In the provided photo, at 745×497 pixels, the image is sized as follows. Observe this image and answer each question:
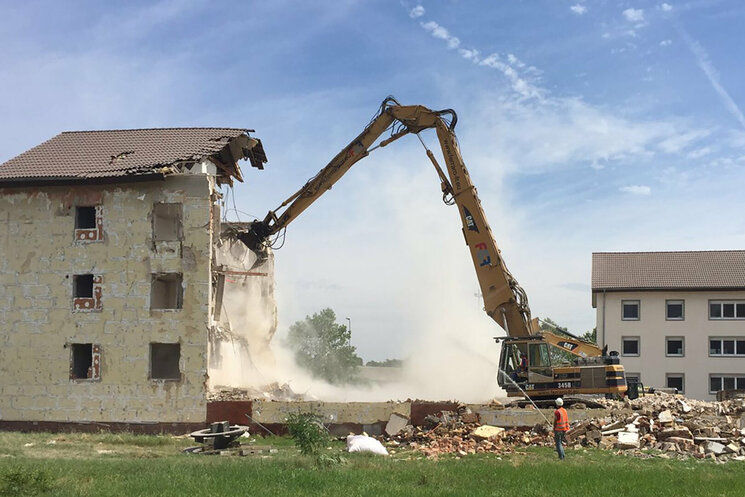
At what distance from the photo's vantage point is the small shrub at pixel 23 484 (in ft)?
46.4

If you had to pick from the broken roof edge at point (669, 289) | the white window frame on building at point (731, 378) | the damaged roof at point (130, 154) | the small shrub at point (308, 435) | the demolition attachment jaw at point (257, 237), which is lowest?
the white window frame on building at point (731, 378)

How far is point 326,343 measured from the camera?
70875 mm

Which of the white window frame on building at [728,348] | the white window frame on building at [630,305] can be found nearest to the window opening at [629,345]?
the white window frame on building at [630,305]

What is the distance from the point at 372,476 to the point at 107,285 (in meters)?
15.8

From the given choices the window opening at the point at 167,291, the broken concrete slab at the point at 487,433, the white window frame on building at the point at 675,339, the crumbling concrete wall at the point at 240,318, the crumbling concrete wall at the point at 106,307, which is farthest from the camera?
the white window frame on building at the point at 675,339

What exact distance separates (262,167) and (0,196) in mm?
10166

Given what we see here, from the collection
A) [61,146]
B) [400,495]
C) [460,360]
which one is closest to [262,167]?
[61,146]

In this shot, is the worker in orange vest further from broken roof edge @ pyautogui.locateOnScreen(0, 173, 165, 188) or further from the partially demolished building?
broken roof edge @ pyautogui.locateOnScreen(0, 173, 165, 188)

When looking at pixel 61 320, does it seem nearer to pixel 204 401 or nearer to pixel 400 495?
pixel 204 401

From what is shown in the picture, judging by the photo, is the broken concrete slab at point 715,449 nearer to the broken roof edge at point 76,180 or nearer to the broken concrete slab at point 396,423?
the broken concrete slab at point 396,423

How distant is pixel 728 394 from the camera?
132ft

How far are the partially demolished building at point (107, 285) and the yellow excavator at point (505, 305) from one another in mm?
6283

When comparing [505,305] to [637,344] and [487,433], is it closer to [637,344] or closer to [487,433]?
[487,433]

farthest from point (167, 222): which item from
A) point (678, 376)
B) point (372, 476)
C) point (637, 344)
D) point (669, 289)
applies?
point (678, 376)
